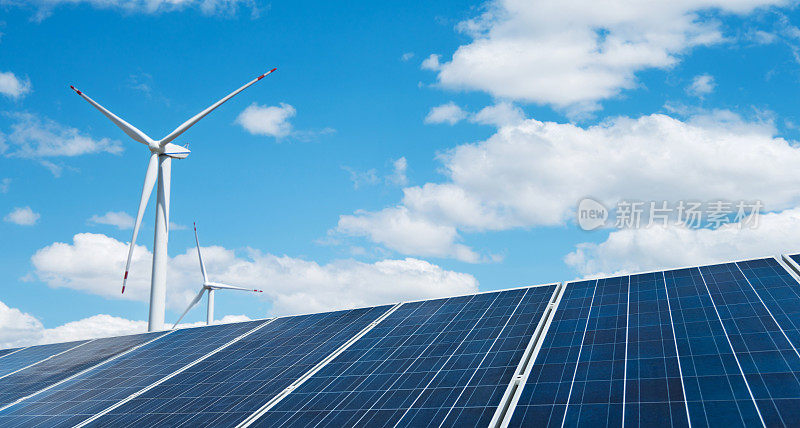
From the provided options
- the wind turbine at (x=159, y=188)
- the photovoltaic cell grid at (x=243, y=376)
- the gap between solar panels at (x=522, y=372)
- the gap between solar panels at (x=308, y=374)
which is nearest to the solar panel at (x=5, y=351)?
the wind turbine at (x=159, y=188)

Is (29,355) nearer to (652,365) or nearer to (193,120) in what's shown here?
(193,120)

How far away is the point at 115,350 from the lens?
152 feet

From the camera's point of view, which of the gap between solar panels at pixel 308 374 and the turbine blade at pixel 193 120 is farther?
the turbine blade at pixel 193 120

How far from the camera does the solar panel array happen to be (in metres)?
21.7

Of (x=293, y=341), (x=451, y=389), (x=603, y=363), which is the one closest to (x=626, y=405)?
(x=603, y=363)

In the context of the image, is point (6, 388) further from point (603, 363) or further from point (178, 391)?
point (603, 363)

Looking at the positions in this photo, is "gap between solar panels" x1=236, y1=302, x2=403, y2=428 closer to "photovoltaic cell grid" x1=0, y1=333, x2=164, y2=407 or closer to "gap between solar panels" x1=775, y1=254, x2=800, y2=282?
"photovoltaic cell grid" x1=0, y1=333, x2=164, y2=407

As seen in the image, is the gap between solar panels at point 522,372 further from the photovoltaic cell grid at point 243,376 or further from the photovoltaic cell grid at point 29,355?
the photovoltaic cell grid at point 29,355

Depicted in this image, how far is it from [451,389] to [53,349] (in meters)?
40.7

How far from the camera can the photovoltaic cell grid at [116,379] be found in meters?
33.4

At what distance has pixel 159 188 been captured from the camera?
5625cm

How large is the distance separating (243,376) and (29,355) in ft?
95.0

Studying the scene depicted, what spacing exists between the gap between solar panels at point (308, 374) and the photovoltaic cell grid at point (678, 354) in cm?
1132

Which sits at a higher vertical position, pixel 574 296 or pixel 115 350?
pixel 574 296
